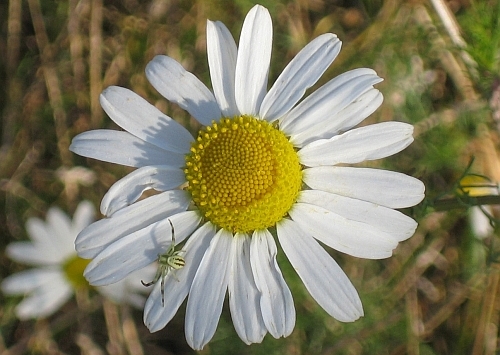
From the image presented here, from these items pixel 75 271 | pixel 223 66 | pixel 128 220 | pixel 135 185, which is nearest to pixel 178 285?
pixel 128 220

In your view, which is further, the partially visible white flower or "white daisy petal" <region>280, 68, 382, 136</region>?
the partially visible white flower

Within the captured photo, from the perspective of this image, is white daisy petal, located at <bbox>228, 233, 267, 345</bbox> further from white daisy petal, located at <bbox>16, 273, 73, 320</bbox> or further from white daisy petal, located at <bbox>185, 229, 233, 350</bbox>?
white daisy petal, located at <bbox>16, 273, 73, 320</bbox>

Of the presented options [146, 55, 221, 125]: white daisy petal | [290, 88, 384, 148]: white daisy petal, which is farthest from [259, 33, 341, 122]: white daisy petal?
[146, 55, 221, 125]: white daisy petal

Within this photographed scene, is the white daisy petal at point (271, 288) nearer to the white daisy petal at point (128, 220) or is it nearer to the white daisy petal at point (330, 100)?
the white daisy petal at point (128, 220)

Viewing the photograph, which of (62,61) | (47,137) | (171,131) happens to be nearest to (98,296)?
(47,137)

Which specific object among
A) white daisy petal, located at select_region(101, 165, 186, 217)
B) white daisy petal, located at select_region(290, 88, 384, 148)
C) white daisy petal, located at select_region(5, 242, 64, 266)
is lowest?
white daisy petal, located at select_region(5, 242, 64, 266)

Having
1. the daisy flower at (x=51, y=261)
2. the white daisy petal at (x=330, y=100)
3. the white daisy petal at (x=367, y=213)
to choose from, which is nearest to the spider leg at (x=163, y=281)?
the white daisy petal at (x=367, y=213)

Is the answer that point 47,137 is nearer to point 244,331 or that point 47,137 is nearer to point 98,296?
point 98,296
